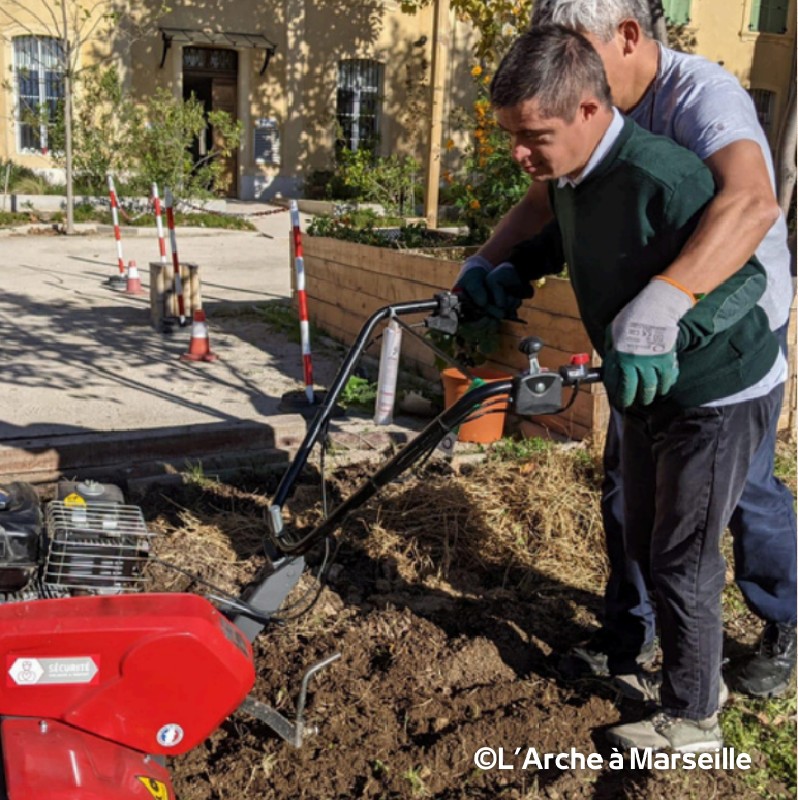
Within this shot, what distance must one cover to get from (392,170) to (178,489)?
485 inches

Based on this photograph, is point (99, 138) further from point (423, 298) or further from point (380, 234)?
point (423, 298)

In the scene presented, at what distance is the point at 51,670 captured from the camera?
229 centimetres

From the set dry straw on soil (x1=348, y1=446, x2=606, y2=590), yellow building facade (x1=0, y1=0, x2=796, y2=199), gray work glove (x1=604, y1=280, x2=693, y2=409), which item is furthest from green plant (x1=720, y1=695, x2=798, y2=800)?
yellow building facade (x1=0, y1=0, x2=796, y2=199)

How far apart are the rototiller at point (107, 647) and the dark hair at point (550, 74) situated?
1.82 feet

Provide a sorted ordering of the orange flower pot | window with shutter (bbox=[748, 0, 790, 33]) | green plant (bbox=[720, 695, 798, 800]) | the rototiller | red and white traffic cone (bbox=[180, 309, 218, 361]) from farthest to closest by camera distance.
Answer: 1. window with shutter (bbox=[748, 0, 790, 33])
2. red and white traffic cone (bbox=[180, 309, 218, 361])
3. the orange flower pot
4. green plant (bbox=[720, 695, 798, 800])
5. the rototiller

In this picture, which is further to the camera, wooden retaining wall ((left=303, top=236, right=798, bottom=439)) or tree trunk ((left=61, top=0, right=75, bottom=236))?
tree trunk ((left=61, top=0, right=75, bottom=236))

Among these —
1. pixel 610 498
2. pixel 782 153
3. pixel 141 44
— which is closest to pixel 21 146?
pixel 141 44

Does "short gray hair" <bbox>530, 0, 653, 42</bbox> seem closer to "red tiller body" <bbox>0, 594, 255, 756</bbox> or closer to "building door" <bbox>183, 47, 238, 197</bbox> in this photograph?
"red tiller body" <bbox>0, 594, 255, 756</bbox>

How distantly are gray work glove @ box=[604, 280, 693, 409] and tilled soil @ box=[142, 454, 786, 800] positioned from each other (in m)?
1.13

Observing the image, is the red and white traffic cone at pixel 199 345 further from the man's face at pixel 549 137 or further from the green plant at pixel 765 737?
the man's face at pixel 549 137

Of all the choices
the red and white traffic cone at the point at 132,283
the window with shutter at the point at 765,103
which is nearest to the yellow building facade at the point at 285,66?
the window with shutter at the point at 765,103

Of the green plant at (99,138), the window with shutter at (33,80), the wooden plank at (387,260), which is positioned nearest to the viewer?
the wooden plank at (387,260)

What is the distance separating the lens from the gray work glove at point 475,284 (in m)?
3.04

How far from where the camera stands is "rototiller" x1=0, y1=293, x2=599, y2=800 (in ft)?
7.43
